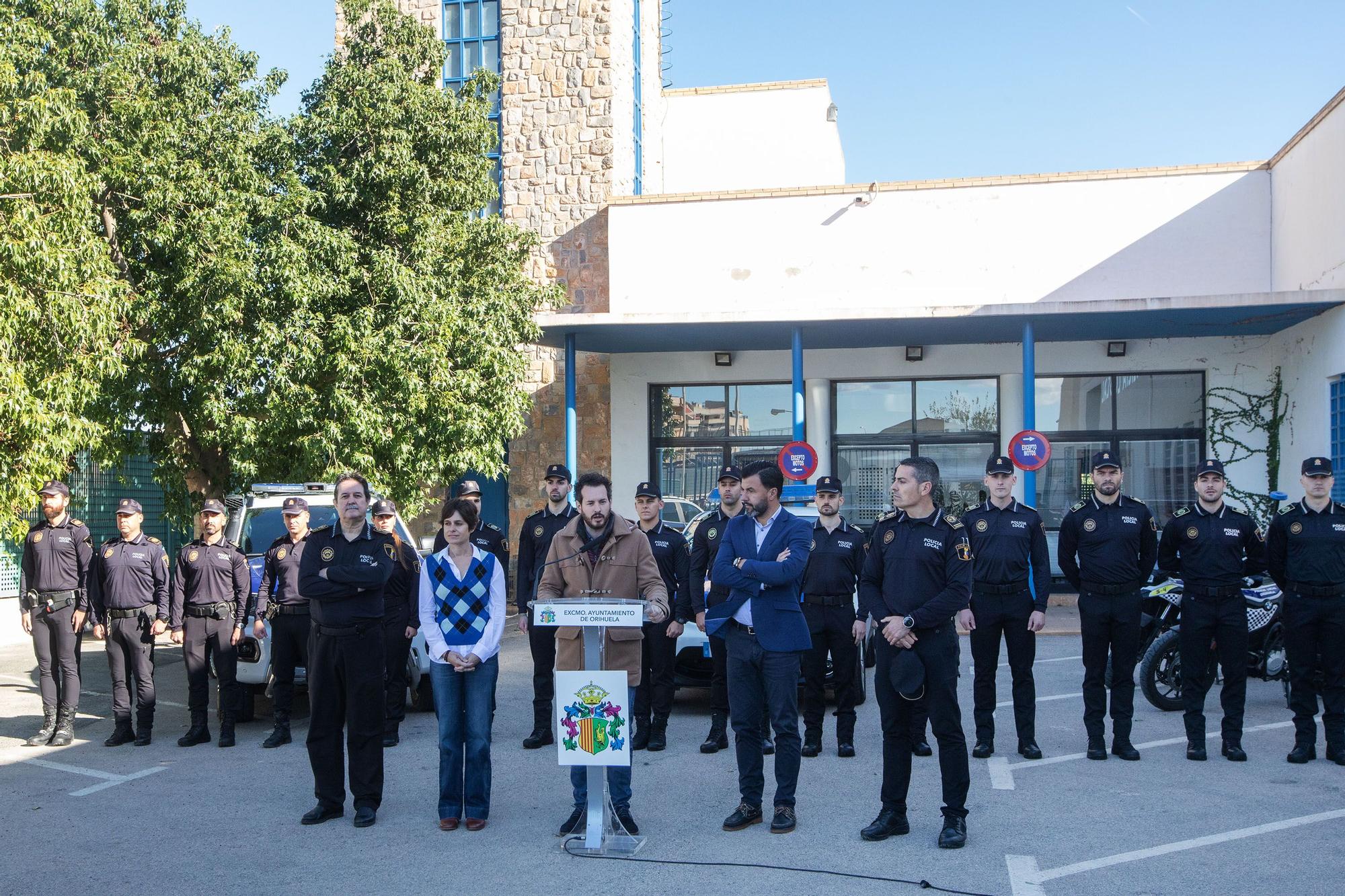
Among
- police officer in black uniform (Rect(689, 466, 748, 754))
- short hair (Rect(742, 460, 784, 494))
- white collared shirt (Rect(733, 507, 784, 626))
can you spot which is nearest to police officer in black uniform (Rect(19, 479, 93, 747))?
police officer in black uniform (Rect(689, 466, 748, 754))

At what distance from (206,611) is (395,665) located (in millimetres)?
1500

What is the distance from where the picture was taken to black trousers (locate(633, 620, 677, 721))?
8602 millimetres

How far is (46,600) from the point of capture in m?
8.82

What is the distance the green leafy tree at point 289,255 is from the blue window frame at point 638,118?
21.3 ft

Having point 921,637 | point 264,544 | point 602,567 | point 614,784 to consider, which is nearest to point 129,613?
point 264,544

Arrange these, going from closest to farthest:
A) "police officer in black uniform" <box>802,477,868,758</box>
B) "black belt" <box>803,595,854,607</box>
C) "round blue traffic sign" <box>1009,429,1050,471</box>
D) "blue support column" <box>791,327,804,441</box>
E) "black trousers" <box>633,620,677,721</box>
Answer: "police officer in black uniform" <box>802,477,868,758</box>, "black belt" <box>803,595,854,607</box>, "black trousers" <box>633,620,677,721</box>, "round blue traffic sign" <box>1009,429,1050,471</box>, "blue support column" <box>791,327,804,441</box>

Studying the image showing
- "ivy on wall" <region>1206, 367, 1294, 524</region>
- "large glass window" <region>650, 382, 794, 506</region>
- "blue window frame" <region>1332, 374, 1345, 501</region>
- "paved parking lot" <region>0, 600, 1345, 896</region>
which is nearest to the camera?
"paved parking lot" <region>0, 600, 1345, 896</region>

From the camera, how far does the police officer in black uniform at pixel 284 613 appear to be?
8.69m

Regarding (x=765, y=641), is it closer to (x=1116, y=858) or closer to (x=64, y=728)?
(x=1116, y=858)

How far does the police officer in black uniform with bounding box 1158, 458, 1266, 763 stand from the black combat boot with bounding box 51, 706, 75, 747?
27.2 ft

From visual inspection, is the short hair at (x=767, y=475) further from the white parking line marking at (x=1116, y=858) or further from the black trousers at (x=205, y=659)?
the black trousers at (x=205, y=659)

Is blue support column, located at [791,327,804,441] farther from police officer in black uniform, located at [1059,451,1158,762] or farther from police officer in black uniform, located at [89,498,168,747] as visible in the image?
police officer in black uniform, located at [89,498,168,747]

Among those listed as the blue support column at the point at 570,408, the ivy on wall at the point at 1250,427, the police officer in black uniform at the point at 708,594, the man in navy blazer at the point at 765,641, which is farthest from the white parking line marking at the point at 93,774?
the ivy on wall at the point at 1250,427

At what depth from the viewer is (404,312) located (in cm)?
1393
